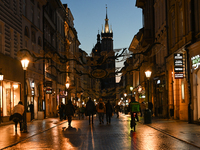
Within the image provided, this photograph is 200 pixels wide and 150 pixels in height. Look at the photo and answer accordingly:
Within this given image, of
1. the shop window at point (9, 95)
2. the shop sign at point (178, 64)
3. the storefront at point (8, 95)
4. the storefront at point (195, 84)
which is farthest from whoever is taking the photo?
the shop window at point (9, 95)

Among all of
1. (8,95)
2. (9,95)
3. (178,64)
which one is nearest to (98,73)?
(178,64)

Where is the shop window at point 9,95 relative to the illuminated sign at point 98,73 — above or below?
below

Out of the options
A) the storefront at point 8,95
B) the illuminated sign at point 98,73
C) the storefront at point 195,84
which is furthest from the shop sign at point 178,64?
the storefront at point 8,95

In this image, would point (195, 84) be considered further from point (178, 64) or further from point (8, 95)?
point (8, 95)

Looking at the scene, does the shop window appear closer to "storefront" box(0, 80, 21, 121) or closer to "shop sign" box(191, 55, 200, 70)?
"storefront" box(0, 80, 21, 121)

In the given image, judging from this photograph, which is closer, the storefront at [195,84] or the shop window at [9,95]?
the storefront at [195,84]

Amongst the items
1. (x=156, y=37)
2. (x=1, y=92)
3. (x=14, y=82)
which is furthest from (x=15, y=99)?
(x=156, y=37)

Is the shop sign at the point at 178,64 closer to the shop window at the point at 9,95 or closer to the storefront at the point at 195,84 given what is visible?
the storefront at the point at 195,84

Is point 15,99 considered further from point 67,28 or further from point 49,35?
point 67,28

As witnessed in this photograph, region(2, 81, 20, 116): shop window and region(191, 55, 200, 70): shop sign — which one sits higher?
region(191, 55, 200, 70): shop sign

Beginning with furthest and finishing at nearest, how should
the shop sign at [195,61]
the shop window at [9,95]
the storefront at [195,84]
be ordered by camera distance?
the shop window at [9,95] < the storefront at [195,84] < the shop sign at [195,61]

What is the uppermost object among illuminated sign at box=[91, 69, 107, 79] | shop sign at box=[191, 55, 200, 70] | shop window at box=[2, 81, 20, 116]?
shop sign at box=[191, 55, 200, 70]

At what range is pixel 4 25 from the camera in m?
29.4

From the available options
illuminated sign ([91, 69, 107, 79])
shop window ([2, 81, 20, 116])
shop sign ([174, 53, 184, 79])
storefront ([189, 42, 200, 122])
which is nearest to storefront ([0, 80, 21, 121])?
shop window ([2, 81, 20, 116])
